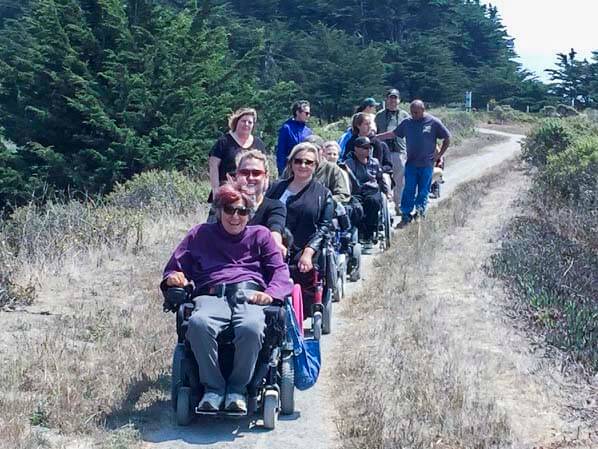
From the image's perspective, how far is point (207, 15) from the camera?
26.4 meters

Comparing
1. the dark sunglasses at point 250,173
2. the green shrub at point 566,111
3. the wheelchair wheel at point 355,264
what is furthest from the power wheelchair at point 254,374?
the green shrub at point 566,111

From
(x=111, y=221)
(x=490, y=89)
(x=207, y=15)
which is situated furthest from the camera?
(x=490, y=89)

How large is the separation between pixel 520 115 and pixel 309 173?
49.8 m

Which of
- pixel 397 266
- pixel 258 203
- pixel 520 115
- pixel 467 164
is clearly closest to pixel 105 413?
pixel 258 203

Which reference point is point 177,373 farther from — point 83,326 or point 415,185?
point 415,185

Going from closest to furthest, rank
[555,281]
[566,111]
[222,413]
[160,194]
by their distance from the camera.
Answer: [222,413] < [555,281] < [160,194] < [566,111]

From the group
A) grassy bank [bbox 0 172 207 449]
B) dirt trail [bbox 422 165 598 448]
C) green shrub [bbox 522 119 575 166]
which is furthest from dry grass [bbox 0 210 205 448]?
green shrub [bbox 522 119 575 166]

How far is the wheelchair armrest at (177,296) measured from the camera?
229 inches

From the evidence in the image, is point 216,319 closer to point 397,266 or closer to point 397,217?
point 397,266

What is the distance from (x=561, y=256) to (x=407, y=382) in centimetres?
448

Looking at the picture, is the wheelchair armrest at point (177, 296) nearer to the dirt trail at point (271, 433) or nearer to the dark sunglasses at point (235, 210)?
the dark sunglasses at point (235, 210)

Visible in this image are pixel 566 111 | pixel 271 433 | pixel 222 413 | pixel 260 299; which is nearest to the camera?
pixel 222 413

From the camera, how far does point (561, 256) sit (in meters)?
9.93

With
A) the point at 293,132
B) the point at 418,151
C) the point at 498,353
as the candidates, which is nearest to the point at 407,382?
the point at 498,353
